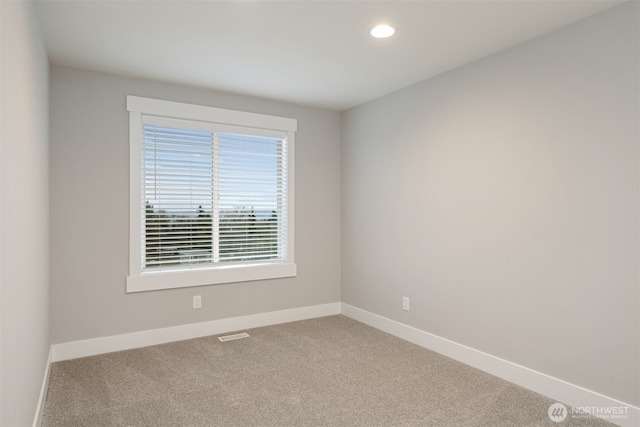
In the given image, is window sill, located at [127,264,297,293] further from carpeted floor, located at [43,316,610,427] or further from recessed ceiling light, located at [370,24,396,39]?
recessed ceiling light, located at [370,24,396,39]

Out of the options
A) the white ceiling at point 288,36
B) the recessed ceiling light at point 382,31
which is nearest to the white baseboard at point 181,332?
the white ceiling at point 288,36

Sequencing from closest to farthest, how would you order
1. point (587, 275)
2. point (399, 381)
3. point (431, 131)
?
point (587, 275) < point (399, 381) < point (431, 131)

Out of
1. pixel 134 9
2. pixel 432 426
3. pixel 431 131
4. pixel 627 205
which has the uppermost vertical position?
pixel 134 9

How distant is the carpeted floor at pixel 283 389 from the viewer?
2293 mm

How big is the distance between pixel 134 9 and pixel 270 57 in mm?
999

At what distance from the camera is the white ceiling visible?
2271mm

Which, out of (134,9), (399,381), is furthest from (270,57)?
(399,381)

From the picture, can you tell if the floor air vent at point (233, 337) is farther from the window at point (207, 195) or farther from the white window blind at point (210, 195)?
the white window blind at point (210, 195)

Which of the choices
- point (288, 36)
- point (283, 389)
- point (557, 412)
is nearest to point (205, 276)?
point (283, 389)

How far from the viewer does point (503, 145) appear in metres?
Answer: 2.85

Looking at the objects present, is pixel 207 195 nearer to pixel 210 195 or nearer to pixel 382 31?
pixel 210 195

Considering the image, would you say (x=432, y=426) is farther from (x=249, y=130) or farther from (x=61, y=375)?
(x=249, y=130)

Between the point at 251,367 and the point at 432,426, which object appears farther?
the point at 251,367

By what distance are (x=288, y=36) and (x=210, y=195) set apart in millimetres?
1823
